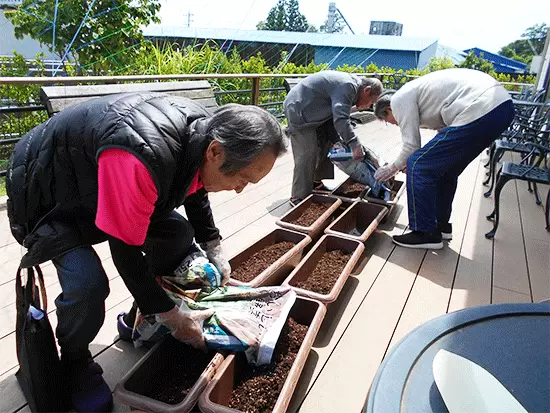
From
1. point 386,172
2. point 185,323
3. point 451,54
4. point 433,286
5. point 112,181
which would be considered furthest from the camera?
point 451,54

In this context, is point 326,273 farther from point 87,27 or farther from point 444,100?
point 87,27

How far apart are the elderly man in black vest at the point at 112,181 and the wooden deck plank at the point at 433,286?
0.90 meters

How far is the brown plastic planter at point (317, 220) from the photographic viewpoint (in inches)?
90.6

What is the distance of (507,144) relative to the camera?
3.90 m

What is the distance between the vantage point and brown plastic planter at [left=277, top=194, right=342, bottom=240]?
230 centimetres

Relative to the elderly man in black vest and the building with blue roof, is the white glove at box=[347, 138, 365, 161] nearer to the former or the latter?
the elderly man in black vest

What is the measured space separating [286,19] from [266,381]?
40.3 meters

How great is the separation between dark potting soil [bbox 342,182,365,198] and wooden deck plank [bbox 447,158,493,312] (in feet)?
2.69

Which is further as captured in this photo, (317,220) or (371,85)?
(371,85)

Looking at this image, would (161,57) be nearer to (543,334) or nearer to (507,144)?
(507,144)

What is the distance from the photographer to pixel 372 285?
214 cm

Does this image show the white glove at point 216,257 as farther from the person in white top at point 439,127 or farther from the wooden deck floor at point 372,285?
the person in white top at point 439,127

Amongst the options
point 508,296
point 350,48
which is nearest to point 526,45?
point 350,48

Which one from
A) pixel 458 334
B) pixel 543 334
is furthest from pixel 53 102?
pixel 543 334
